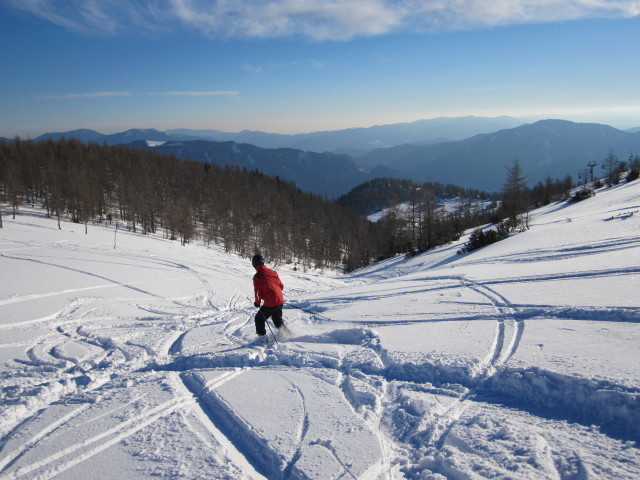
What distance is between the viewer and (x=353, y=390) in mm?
4582

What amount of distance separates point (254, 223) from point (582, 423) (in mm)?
72351

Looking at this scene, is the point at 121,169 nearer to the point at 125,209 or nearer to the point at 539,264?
the point at 125,209

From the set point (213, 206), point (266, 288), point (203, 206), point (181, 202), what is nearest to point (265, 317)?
point (266, 288)

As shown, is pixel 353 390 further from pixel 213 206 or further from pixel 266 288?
pixel 213 206

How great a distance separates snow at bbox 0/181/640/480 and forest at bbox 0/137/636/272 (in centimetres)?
2844

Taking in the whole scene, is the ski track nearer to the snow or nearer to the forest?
the snow

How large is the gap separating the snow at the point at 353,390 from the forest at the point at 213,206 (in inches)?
1120

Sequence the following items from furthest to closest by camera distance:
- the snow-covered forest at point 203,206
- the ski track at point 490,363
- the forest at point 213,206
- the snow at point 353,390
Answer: the snow-covered forest at point 203,206 → the forest at point 213,206 → the ski track at point 490,363 → the snow at point 353,390

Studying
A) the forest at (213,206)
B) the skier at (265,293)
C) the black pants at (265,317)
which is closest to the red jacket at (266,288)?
the skier at (265,293)

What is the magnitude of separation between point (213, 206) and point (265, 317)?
6821 centimetres

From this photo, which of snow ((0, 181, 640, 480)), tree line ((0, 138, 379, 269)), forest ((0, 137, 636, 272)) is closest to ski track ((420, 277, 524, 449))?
snow ((0, 181, 640, 480))

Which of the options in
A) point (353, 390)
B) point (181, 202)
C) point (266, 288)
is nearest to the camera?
point (353, 390)

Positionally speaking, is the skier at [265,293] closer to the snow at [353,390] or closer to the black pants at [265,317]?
the black pants at [265,317]

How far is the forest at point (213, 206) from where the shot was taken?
48603mm
